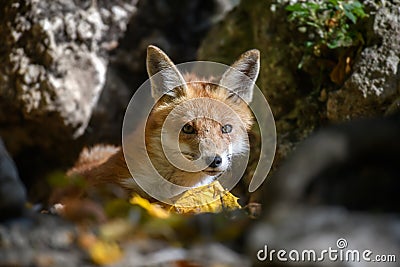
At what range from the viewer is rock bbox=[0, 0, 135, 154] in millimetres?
6699

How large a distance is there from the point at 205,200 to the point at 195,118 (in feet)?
2.59

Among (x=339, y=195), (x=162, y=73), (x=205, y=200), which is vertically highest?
(x=162, y=73)

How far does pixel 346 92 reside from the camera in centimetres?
556

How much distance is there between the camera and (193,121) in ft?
16.9

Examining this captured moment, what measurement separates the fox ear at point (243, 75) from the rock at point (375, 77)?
2.60ft

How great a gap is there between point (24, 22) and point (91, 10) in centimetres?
82

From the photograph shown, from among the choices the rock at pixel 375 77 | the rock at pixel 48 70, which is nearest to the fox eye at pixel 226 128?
the rock at pixel 375 77

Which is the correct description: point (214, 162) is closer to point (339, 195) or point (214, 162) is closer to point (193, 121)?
point (193, 121)

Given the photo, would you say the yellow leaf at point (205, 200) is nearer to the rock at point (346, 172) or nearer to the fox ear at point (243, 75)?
the fox ear at point (243, 75)

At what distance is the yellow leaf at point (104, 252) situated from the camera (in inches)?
96.9

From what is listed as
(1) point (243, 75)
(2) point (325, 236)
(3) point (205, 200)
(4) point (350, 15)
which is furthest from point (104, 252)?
(4) point (350, 15)

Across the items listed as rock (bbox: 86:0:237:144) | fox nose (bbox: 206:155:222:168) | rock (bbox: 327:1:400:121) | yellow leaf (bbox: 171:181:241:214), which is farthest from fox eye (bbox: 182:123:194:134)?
rock (bbox: 86:0:237:144)

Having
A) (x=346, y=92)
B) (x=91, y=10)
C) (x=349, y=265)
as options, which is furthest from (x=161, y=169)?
(x=349, y=265)

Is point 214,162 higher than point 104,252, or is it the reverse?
point 214,162
